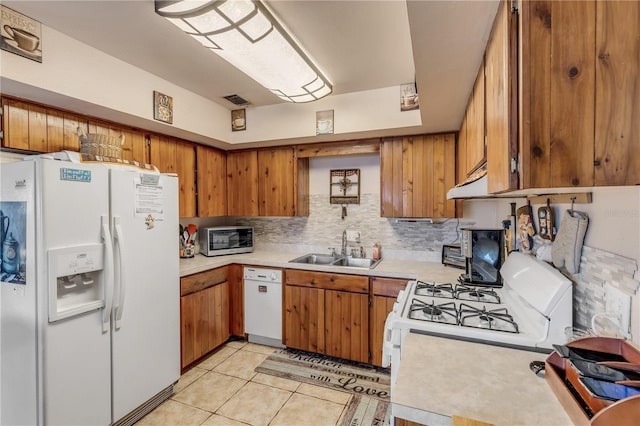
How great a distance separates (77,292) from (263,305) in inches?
60.9

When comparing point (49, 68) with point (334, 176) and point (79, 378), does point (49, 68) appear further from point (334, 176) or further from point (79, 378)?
point (334, 176)

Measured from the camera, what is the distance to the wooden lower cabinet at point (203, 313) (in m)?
2.42

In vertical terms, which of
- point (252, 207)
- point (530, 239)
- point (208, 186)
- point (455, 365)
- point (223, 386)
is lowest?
point (223, 386)

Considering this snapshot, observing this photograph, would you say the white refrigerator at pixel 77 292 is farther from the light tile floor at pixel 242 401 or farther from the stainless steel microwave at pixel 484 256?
the stainless steel microwave at pixel 484 256

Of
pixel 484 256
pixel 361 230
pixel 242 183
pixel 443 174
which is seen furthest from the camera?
pixel 242 183

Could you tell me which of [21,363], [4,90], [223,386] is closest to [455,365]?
[223,386]

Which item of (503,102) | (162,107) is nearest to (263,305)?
(162,107)

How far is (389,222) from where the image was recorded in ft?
9.78

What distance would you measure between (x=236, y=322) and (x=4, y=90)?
243 cm

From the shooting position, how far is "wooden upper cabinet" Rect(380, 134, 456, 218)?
255cm

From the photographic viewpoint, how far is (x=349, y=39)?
1727mm

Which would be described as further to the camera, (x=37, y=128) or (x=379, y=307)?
(x=379, y=307)

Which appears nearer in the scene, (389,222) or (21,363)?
(21,363)

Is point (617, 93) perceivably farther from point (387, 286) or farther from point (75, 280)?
point (75, 280)
